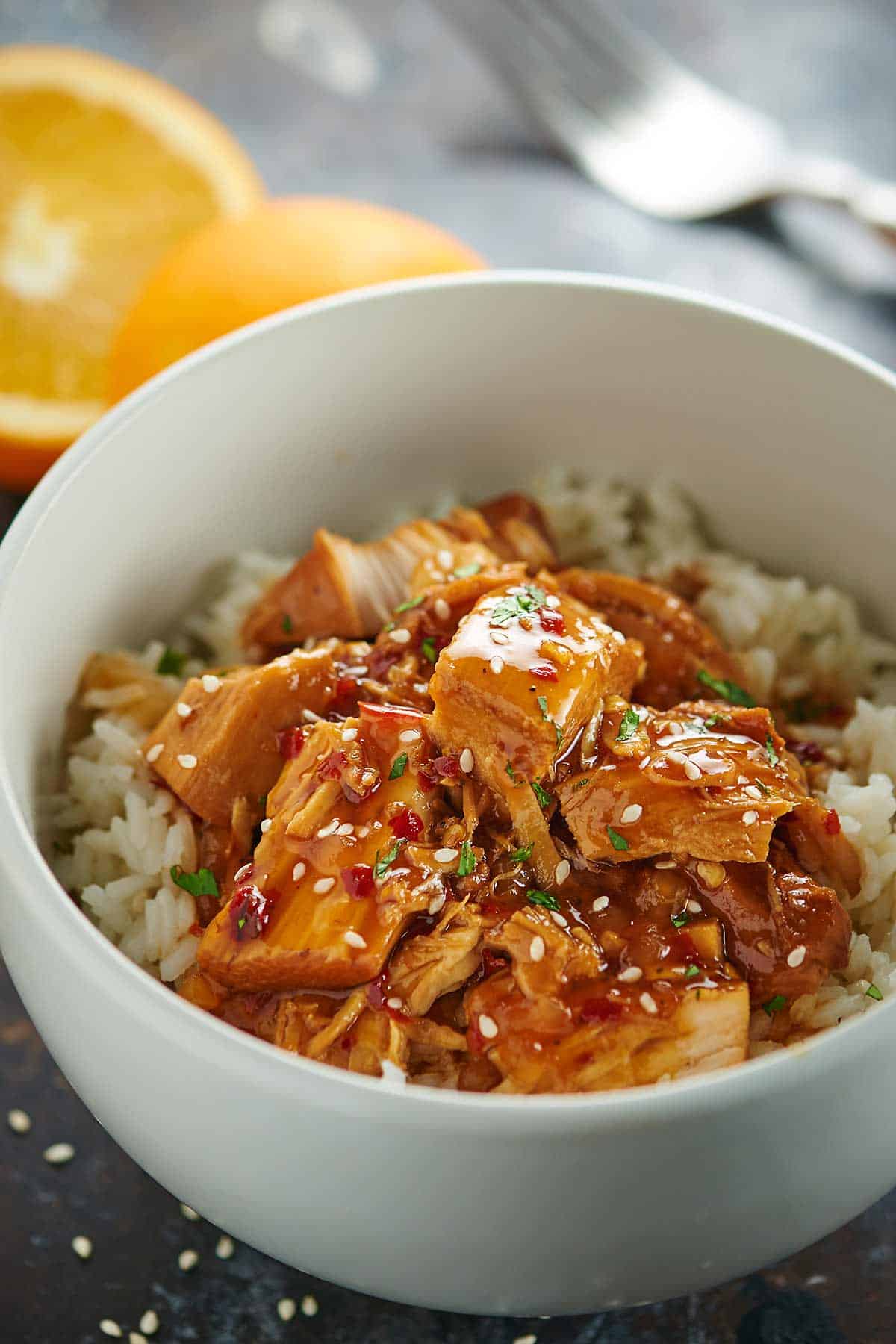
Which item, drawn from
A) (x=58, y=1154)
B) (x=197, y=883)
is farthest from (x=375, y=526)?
(x=58, y=1154)

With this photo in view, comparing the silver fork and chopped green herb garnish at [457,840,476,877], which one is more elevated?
the silver fork

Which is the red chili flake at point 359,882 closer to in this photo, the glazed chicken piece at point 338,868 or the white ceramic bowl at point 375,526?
the glazed chicken piece at point 338,868

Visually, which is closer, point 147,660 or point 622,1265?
point 622,1265

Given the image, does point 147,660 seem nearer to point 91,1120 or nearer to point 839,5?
point 91,1120

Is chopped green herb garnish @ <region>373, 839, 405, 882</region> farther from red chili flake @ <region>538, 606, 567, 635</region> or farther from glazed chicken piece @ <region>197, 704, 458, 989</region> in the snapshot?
red chili flake @ <region>538, 606, 567, 635</region>

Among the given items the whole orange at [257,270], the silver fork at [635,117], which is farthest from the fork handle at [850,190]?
the whole orange at [257,270]

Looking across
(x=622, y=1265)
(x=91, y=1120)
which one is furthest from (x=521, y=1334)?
(x=91, y=1120)

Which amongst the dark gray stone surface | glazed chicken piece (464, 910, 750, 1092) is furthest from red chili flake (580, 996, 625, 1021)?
the dark gray stone surface
